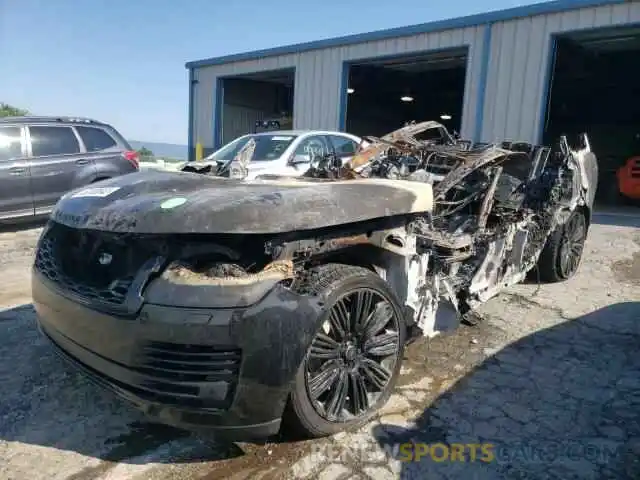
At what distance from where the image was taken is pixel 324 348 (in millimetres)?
2453

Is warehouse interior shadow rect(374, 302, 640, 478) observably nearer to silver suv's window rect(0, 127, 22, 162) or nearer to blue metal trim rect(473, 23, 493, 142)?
silver suv's window rect(0, 127, 22, 162)

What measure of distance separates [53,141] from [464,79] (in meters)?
11.7

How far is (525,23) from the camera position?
10.4 meters

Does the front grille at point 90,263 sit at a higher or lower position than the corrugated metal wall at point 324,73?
lower

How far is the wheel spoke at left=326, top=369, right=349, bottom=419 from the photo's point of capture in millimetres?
2521

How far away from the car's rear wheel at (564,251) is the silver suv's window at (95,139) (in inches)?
267

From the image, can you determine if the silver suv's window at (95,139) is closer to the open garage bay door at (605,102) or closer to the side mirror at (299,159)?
the side mirror at (299,159)

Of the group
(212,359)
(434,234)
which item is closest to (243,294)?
(212,359)

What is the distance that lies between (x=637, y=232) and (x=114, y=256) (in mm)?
8709

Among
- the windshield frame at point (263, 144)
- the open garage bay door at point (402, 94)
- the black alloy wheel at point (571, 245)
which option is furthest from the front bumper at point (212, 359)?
the open garage bay door at point (402, 94)

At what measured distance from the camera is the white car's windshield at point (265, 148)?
802cm

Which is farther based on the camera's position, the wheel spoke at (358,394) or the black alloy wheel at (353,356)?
the wheel spoke at (358,394)

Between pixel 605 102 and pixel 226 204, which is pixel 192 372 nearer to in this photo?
pixel 226 204

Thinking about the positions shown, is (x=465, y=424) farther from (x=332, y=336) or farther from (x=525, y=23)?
(x=525, y=23)
